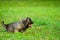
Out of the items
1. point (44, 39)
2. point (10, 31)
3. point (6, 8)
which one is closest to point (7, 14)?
point (6, 8)

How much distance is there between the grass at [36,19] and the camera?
7.54 ft

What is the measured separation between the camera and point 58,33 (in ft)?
7.70

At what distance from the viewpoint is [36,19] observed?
244 centimetres

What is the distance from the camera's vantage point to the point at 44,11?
2.52m

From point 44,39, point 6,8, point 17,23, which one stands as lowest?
point 44,39

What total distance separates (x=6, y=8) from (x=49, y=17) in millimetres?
591

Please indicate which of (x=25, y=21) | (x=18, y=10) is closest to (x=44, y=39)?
(x=25, y=21)

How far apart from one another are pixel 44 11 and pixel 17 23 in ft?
1.37

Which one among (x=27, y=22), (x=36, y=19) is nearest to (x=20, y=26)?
(x=27, y=22)

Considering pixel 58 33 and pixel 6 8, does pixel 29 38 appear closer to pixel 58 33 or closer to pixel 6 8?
pixel 58 33

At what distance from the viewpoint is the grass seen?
230 centimetres

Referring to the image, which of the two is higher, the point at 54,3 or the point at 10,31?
the point at 54,3

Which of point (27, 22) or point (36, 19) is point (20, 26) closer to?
point (27, 22)

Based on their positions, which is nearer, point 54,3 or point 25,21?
point 25,21
